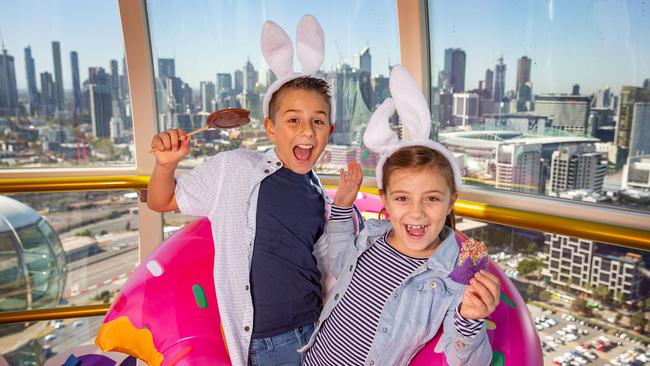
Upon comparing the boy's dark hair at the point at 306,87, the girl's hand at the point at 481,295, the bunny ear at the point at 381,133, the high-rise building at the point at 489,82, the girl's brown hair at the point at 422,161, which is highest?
the high-rise building at the point at 489,82

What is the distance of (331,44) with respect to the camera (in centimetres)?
274

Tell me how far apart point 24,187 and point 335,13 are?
5.69 feet

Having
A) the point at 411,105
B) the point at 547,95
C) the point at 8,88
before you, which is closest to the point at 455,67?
the point at 547,95

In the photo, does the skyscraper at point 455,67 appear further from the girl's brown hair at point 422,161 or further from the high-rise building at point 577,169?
the girl's brown hair at point 422,161

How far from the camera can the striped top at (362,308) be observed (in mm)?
1313

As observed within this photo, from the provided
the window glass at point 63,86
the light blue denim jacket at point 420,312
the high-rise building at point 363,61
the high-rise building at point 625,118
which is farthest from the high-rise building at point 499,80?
the window glass at point 63,86

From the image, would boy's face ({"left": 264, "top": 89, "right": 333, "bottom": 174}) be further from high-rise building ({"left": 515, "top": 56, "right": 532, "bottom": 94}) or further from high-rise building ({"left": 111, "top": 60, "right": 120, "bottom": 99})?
high-rise building ({"left": 111, "top": 60, "right": 120, "bottom": 99})

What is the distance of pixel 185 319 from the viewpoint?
148cm

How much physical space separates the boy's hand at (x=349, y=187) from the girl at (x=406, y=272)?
0.14 metres

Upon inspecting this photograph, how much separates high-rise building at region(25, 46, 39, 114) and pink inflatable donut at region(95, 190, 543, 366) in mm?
1801

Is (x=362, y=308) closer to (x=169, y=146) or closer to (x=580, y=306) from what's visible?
(x=169, y=146)

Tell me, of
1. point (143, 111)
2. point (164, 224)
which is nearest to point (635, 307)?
point (164, 224)

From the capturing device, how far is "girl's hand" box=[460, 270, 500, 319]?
3.37ft

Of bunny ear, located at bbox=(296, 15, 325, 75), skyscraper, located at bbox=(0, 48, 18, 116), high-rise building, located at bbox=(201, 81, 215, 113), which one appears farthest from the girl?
skyscraper, located at bbox=(0, 48, 18, 116)
